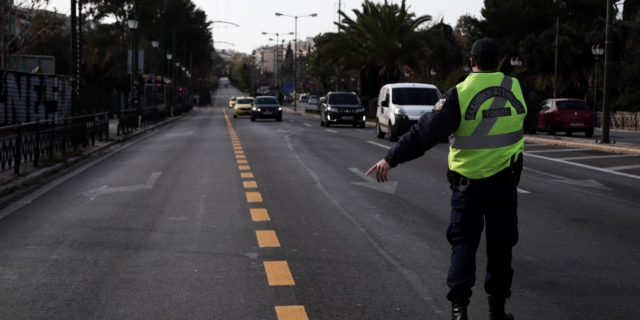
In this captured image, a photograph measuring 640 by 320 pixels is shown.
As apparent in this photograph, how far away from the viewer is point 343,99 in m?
43.0

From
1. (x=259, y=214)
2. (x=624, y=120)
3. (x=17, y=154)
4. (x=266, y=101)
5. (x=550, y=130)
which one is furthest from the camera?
(x=266, y=101)

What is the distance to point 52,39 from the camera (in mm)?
74562

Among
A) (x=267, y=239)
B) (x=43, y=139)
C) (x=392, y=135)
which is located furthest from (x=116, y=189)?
(x=392, y=135)

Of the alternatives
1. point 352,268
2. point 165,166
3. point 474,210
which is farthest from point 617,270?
point 165,166

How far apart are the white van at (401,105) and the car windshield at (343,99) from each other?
11.8 meters

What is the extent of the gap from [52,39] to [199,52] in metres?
45.6

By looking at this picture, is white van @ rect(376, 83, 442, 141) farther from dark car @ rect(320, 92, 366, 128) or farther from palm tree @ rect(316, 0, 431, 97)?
palm tree @ rect(316, 0, 431, 97)

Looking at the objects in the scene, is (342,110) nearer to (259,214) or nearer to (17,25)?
(17,25)

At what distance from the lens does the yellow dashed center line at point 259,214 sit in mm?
10750

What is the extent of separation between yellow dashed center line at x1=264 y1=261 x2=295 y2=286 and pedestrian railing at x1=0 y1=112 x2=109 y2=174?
8.85 metres

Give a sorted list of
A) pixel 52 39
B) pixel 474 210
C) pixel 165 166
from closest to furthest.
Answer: pixel 474 210
pixel 165 166
pixel 52 39

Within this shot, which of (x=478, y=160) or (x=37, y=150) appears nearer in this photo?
(x=478, y=160)

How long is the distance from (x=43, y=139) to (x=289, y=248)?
36.8 ft

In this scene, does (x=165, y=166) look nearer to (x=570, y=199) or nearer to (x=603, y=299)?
(x=570, y=199)
